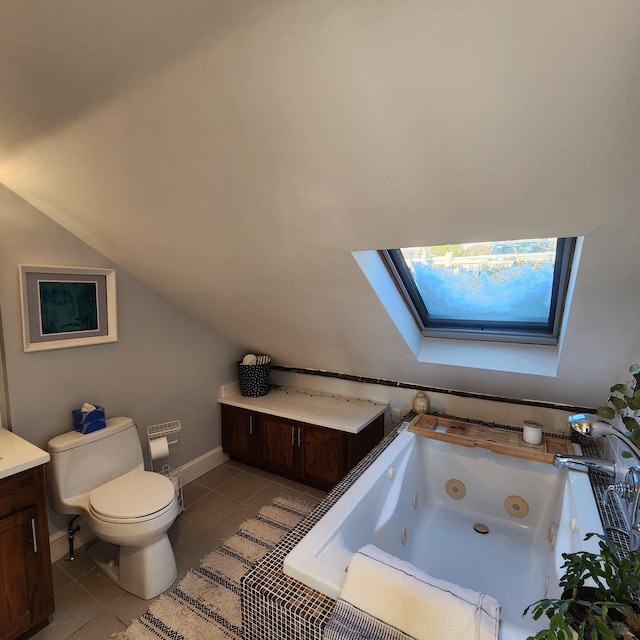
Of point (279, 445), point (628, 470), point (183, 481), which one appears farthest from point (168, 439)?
point (628, 470)

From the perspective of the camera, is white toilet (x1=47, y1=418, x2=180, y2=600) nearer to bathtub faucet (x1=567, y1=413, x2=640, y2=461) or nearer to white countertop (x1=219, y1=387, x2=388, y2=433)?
white countertop (x1=219, y1=387, x2=388, y2=433)

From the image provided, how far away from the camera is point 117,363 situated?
2.37 m

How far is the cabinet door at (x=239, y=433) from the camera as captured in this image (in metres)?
3.03

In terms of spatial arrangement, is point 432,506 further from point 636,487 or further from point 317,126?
point 317,126

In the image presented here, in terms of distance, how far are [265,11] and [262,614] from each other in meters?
1.68

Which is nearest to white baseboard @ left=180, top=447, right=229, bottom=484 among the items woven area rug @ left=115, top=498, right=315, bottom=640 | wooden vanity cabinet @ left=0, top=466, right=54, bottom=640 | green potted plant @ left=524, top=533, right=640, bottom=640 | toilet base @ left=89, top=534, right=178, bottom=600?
woven area rug @ left=115, top=498, right=315, bottom=640

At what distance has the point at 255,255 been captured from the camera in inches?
67.3

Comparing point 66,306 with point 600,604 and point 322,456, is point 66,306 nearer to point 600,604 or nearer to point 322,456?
point 322,456

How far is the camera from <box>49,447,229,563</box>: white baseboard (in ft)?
6.94

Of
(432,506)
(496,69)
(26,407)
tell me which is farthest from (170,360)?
(496,69)

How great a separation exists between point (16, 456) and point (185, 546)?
1.15 meters

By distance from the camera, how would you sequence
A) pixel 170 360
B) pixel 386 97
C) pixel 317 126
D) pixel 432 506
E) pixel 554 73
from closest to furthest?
pixel 554 73, pixel 386 97, pixel 317 126, pixel 432 506, pixel 170 360

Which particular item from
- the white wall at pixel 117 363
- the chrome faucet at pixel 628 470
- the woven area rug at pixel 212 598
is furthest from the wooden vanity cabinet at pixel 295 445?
the chrome faucet at pixel 628 470

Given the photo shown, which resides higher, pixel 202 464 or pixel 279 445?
pixel 279 445
